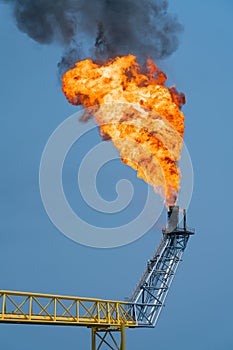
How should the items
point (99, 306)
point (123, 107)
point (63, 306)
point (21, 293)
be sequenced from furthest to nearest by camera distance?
point (123, 107) → point (99, 306) → point (63, 306) → point (21, 293)

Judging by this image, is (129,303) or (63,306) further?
(129,303)

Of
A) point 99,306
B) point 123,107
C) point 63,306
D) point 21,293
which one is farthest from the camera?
point 123,107

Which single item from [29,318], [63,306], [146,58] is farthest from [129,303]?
[146,58]

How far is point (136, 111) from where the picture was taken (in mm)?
79938

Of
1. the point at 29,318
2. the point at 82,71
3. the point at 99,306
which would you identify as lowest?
the point at 29,318

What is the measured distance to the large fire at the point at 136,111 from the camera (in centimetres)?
7931

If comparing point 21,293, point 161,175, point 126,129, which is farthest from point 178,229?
point 21,293

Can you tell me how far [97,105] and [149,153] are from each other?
25.3ft

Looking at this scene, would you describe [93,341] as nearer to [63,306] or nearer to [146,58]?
[63,306]

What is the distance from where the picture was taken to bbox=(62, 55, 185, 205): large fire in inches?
3123

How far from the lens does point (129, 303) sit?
7862 centimetres

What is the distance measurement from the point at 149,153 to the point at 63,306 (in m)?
20.1

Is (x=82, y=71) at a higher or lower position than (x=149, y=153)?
higher

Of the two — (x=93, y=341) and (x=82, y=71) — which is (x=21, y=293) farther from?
(x=82, y=71)
